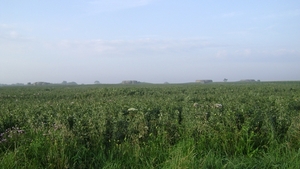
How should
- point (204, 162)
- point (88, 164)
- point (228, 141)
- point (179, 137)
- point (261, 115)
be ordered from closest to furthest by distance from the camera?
point (204, 162) → point (88, 164) → point (228, 141) → point (179, 137) → point (261, 115)

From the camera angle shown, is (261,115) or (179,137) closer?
(179,137)

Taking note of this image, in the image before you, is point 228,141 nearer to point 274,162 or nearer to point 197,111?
point 274,162

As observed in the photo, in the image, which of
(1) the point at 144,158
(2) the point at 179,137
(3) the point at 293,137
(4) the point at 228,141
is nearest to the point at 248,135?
(4) the point at 228,141

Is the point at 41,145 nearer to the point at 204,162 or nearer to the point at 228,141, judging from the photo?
the point at 204,162

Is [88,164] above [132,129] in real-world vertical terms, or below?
below

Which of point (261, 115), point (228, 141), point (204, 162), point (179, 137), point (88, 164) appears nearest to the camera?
point (204, 162)

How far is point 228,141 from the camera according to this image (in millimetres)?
5000

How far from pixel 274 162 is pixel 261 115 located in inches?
81.8

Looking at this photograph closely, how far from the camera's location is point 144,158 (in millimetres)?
4430

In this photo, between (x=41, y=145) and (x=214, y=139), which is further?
(x=214, y=139)

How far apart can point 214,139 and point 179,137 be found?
2.47 feet

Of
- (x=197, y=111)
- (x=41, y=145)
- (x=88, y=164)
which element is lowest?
(x=88, y=164)

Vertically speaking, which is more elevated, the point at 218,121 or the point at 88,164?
the point at 218,121

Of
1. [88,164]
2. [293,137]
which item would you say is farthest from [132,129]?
[293,137]
